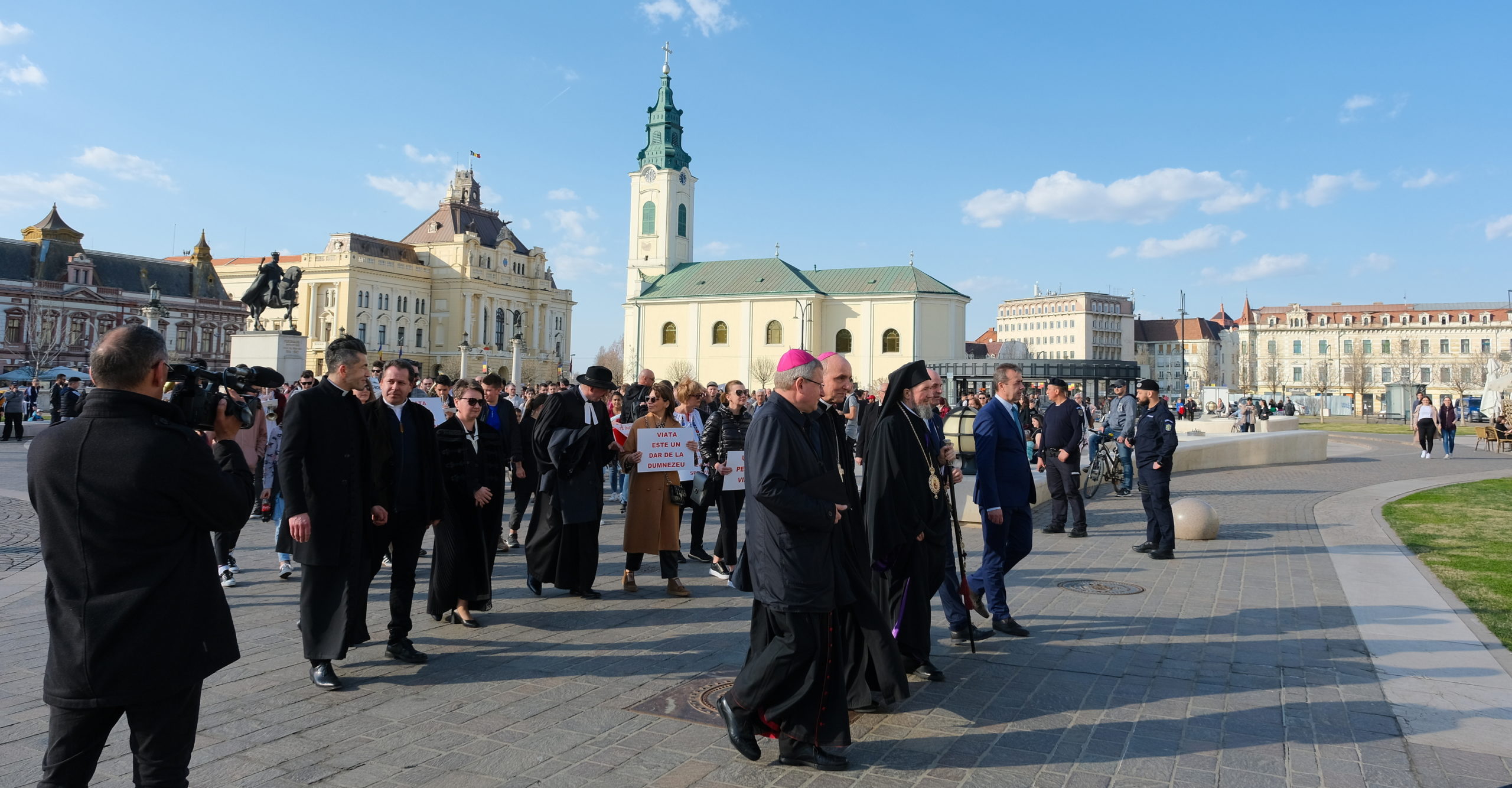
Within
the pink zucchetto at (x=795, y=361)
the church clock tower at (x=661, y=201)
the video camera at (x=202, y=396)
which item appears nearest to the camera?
the video camera at (x=202, y=396)

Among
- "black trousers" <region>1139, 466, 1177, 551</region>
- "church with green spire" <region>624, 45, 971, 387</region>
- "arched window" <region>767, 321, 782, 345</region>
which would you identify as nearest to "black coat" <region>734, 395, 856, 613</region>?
Answer: "black trousers" <region>1139, 466, 1177, 551</region>

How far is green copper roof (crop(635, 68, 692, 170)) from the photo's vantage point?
9000 centimetres

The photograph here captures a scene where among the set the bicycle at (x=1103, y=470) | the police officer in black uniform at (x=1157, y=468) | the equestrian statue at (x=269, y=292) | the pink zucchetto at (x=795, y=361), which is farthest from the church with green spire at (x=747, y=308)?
the pink zucchetto at (x=795, y=361)

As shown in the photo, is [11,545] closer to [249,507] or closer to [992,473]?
[249,507]

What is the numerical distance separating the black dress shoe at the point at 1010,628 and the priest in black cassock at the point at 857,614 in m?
1.98

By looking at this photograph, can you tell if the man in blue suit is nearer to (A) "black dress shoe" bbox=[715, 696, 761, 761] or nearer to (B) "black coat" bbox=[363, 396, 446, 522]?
(A) "black dress shoe" bbox=[715, 696, 761, 761]

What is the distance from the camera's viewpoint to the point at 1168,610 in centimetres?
734

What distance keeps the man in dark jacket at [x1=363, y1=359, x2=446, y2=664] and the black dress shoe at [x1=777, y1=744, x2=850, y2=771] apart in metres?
2.78

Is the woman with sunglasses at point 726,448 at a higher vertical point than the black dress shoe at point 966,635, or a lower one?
higher

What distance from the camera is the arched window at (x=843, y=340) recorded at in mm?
82562

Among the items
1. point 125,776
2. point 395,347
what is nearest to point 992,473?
point 125,776

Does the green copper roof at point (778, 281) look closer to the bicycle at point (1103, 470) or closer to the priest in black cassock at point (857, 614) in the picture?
the bicycle at point (1103, 470)

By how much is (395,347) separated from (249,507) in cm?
9774

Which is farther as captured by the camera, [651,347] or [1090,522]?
[651,347]
